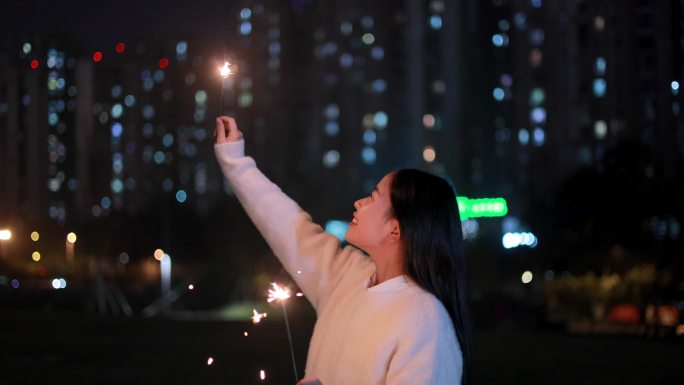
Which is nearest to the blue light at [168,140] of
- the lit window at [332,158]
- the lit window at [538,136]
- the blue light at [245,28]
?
the blue light at [245,28]

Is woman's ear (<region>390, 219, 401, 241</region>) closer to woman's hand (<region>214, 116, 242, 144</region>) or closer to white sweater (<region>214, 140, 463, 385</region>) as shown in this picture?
white sweater (<region>214, 140, 463, 385</region>)

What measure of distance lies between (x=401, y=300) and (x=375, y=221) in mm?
256

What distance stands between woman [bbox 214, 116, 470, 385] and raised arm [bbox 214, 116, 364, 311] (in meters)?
0.13

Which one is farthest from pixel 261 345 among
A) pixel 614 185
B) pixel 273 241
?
pixel 614 185

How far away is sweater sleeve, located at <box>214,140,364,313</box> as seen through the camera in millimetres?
2975

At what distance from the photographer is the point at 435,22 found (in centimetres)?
7450

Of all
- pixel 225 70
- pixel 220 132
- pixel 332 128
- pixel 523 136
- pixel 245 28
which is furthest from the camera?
pixel 245 28

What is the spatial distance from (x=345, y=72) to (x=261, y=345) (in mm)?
68852

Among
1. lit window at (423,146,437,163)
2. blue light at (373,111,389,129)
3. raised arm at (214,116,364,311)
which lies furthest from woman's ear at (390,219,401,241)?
blue light at (373,111,389,129)

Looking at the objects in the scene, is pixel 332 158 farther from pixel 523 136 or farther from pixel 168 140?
pixel 168 140

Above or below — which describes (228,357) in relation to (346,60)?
below

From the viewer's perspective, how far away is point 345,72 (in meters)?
80.3

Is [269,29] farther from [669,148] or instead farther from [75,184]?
[75,184]

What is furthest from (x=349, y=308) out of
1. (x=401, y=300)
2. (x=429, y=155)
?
(x=429, y=155)
